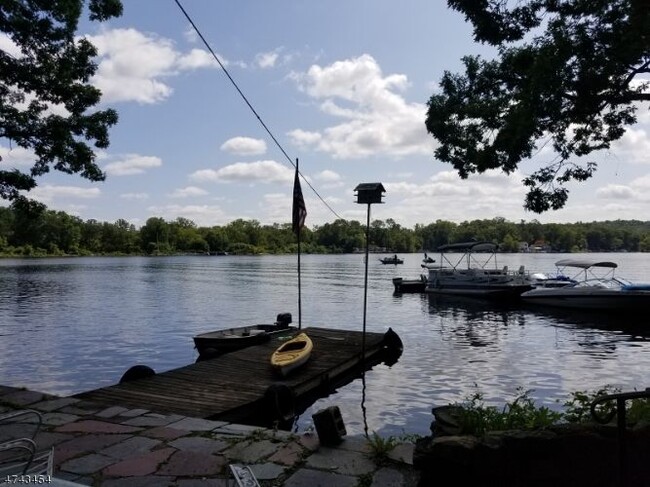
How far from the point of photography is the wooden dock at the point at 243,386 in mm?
9523

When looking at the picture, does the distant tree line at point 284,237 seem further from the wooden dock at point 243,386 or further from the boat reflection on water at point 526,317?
the wooden dock at point 243,386

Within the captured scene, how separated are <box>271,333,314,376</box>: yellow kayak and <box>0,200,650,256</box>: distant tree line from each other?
408ft

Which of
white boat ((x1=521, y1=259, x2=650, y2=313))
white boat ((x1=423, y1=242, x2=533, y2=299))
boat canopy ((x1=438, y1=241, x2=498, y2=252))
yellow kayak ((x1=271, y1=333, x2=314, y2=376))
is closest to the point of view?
yellow kayak ((x1=271, y1=333, x2=314, y2=376))

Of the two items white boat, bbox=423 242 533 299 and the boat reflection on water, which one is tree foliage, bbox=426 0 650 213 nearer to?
the boat reflection on water

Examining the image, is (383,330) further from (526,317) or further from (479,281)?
(479,281)

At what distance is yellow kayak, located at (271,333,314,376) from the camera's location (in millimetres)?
12805

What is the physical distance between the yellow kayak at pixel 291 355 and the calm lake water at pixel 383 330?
3.85 feet

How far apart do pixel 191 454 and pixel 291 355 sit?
8.24 m

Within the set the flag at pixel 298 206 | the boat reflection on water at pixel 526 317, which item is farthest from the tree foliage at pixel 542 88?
the boat reflection on water at pixel 526 317

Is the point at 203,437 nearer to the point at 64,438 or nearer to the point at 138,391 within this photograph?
the point at 64,438

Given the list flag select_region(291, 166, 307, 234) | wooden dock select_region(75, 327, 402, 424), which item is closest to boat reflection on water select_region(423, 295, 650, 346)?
wooden dock select_region(75, 327, 402, 424)

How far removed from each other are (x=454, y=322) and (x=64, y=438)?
25.7 m

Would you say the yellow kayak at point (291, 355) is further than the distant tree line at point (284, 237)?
No

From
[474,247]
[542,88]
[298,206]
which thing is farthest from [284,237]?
[542,88]
